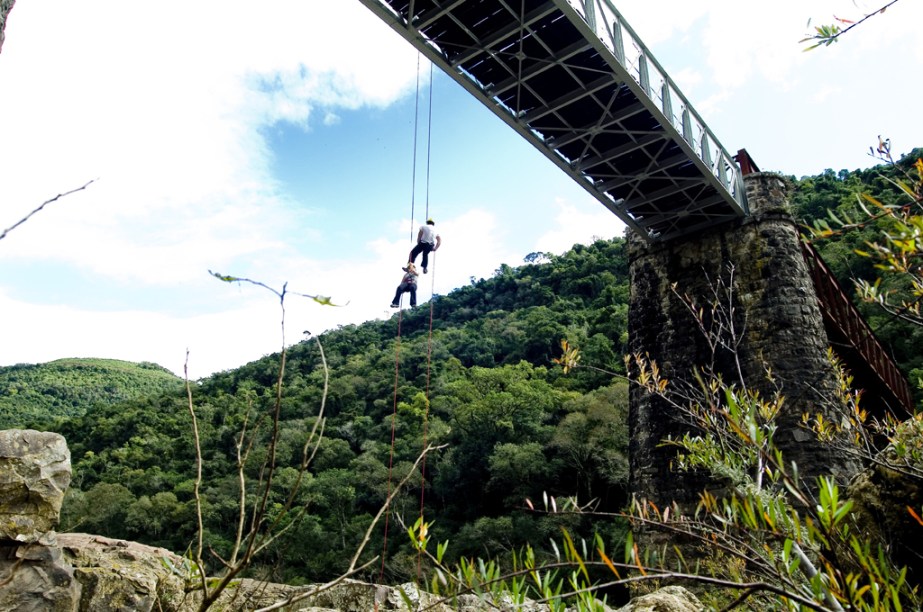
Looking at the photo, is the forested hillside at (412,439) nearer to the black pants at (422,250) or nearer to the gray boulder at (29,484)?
the black pants at (422,250)

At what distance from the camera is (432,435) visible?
84.2 ft

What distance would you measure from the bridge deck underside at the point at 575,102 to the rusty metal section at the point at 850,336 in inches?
87.0

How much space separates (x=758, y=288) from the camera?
10766mm

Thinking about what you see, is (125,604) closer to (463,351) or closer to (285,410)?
(285,410)

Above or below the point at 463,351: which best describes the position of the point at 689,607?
below

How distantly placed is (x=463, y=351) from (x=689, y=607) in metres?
43.8

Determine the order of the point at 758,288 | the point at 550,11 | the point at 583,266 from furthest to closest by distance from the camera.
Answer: the point at 583,266, the point at 758,288, the point at 550,11

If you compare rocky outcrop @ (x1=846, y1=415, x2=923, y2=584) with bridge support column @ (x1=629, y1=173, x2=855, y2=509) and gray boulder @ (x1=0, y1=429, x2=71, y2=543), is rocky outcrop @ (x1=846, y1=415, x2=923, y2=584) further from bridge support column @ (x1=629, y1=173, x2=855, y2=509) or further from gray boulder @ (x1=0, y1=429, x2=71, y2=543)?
bridge support column @ (x1=629, y1=173, x2=855, y2=509)

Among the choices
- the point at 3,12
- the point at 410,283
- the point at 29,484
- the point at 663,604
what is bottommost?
the point at 663,604

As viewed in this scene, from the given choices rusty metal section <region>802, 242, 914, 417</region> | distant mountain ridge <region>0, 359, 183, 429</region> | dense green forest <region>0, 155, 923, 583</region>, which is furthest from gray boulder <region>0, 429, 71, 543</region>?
distant mountain ridge <region>0, 359, 183, 429</region>

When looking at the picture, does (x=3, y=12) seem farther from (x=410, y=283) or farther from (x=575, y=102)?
(x=575, y=102)

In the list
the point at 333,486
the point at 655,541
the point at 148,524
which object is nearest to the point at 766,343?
the point at 655,541

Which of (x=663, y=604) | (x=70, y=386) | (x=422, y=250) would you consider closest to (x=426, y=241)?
(x=422, y=250)

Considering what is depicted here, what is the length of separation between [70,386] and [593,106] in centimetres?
8133
